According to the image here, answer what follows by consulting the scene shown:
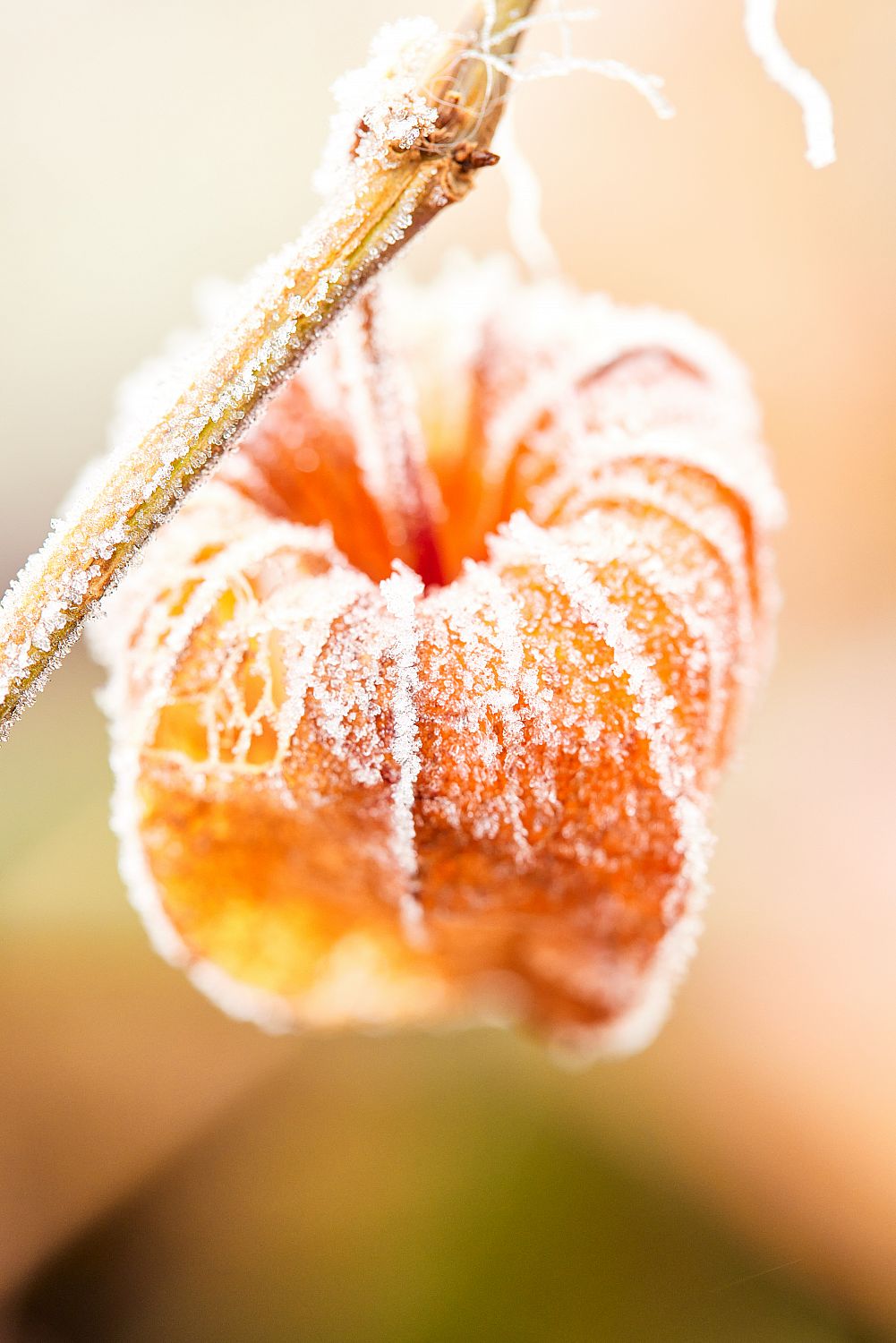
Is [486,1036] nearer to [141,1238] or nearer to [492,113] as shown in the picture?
[141,1238]

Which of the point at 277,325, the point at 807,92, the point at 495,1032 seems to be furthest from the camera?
the point at 495,1032

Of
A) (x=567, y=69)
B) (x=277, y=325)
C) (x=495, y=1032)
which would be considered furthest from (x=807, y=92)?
(x=495, y=1032)

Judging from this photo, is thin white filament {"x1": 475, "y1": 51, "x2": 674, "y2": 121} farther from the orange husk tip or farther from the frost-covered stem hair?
the orange husk tip

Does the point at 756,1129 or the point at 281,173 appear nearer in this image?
the point at 756,1129

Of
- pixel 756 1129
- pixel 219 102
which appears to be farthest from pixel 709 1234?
pixel 219 102

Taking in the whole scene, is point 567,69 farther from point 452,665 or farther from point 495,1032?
point 495,1032
